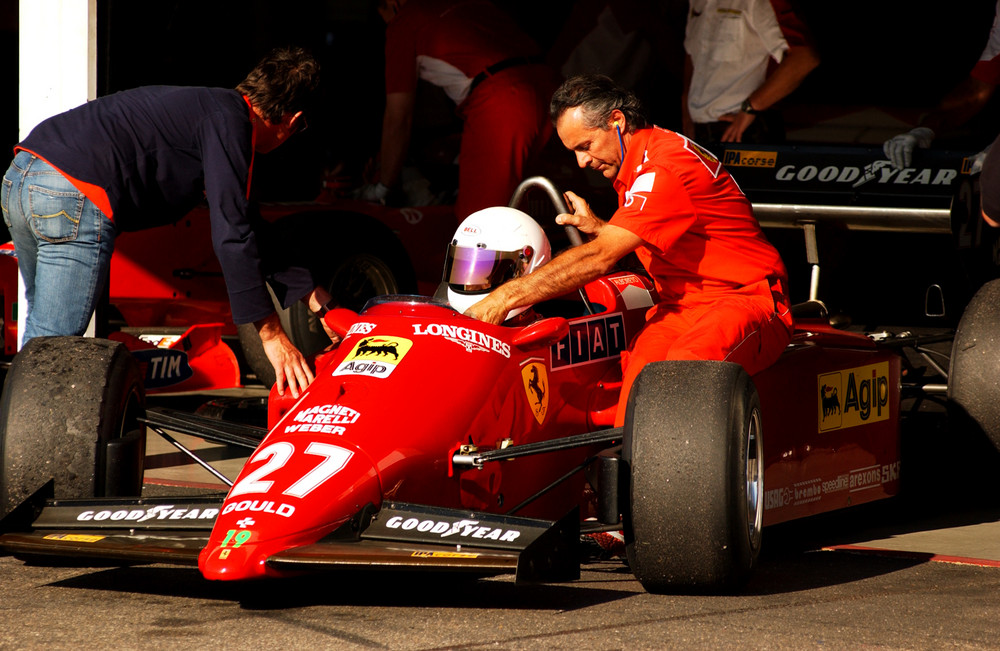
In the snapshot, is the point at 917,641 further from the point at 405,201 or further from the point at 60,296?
the point at 405,201

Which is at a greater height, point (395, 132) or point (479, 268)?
point (395, 132)

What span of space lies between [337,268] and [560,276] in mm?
3735

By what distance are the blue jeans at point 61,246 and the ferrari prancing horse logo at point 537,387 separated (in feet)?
4.91

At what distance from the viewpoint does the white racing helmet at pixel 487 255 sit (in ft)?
15.3

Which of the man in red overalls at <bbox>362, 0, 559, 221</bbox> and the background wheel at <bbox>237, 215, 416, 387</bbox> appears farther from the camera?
the man in red overalls at <bbox>362, 0, 559, 221</bbox>

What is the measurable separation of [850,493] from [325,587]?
2138 millimetres

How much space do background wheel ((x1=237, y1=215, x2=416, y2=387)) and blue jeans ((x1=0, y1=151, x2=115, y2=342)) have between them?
111 inches

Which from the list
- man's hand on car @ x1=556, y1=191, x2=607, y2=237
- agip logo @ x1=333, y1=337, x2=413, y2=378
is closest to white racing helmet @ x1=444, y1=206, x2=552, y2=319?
man's hand on car @ x1=556, y1=191, x2=607, y2=237

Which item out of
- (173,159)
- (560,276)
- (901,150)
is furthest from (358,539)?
(901,150)

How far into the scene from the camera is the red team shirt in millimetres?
4641

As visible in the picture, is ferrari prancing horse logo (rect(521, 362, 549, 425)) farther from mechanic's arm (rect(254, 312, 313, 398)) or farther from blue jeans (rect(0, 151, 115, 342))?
blue jeans (rect(0, 151, 115, 342))

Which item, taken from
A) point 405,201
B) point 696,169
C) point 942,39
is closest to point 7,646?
point 696,169

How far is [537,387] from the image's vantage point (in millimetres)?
4480

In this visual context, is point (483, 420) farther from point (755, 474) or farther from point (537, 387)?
point (755, 474)
